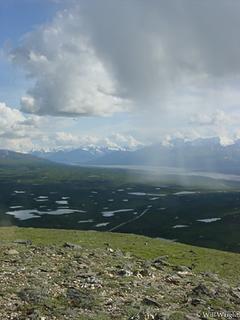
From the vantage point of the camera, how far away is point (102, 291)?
24.7 metres

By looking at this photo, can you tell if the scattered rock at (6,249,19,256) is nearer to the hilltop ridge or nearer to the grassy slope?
the hilltop ridge

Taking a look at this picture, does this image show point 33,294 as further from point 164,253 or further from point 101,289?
point 164,253

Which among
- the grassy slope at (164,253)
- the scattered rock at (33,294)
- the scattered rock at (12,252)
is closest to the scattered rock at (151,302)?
the scattered rock at (33,294)

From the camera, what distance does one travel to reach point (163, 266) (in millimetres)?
35031

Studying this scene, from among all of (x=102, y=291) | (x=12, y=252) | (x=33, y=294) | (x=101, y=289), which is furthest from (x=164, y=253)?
(x=33, y=294)

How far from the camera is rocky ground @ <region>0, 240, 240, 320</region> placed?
69.5ft

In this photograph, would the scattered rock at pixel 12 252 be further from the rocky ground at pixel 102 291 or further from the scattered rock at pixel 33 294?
the scattered rock at pixel 33 294

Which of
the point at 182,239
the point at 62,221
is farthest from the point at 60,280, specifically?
the point at 62,221

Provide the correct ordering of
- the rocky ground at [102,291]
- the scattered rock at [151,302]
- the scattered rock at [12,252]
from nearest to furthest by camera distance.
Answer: the rocky ground at [102,291] → the scattered rock at [151,302] → the scattered rock at [12,252]

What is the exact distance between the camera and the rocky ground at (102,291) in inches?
834

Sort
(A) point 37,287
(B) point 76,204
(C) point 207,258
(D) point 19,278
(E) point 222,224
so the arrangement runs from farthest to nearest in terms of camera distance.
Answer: (B) point 76,204 < (E) point 222,224 < (C) point 207,258 < (D) point 19,278 < (A) point 37,287

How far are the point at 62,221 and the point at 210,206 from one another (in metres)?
78.9

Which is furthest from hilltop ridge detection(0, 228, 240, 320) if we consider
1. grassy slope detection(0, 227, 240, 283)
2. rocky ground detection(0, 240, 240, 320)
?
grassy slope detection(0, 227, 240, 283)

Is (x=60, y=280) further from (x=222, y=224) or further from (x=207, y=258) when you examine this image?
(x=222, y=224)
